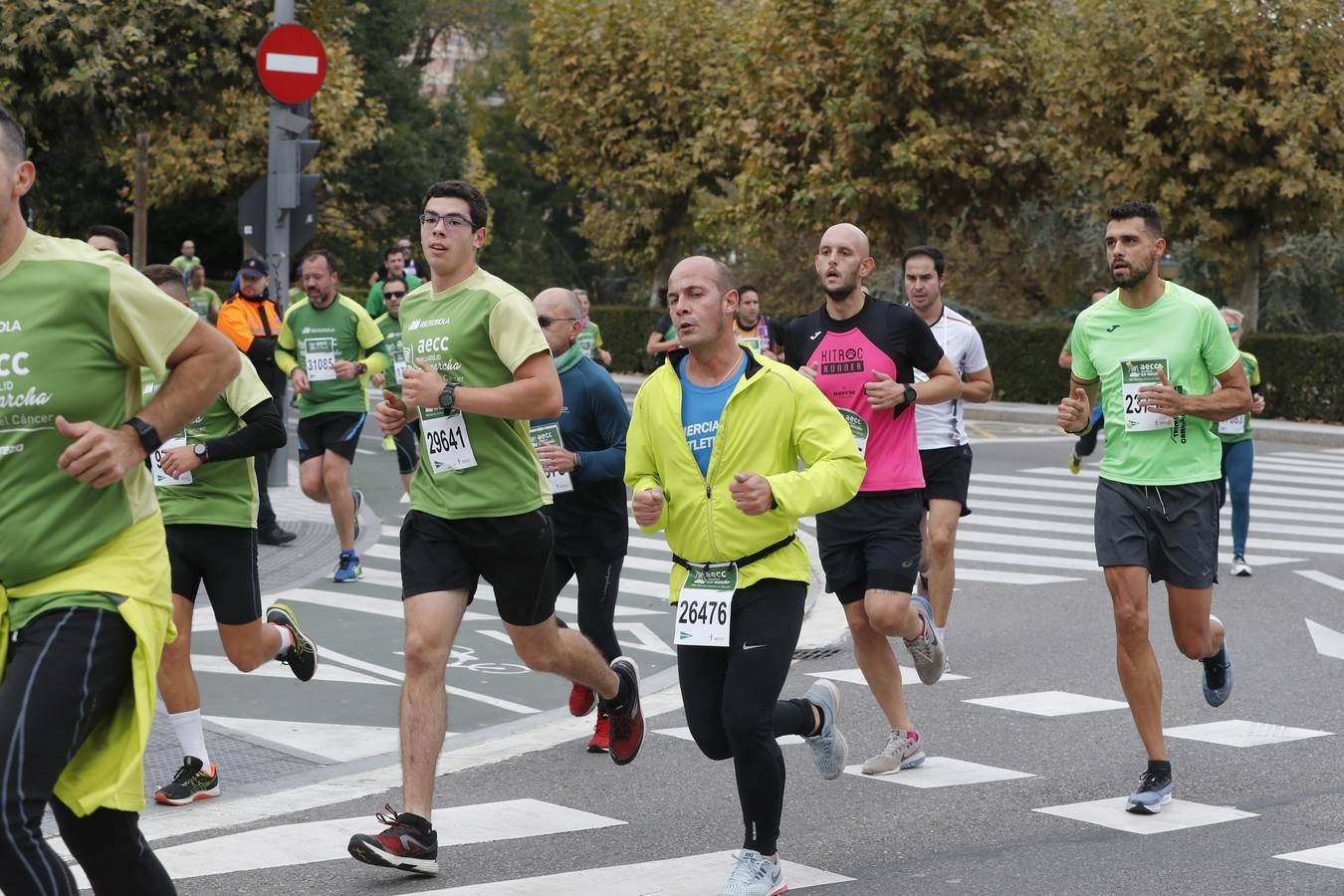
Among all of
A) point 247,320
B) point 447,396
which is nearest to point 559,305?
point 447,396

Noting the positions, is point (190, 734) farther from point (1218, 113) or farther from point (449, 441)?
point (1218, 113)

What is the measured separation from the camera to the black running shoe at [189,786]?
657 centimetres

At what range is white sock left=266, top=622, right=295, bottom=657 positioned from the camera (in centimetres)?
746

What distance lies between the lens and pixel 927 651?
7742mm

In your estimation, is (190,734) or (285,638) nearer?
(190,734)

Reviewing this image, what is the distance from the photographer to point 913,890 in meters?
5.56

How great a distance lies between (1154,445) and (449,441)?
8.26 ft

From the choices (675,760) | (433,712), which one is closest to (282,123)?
(675,760)

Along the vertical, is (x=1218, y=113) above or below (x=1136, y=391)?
above

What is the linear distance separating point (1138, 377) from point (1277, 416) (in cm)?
2446

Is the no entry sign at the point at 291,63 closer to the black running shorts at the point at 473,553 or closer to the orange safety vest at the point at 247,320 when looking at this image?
the orange safety vest at the point at 247,320

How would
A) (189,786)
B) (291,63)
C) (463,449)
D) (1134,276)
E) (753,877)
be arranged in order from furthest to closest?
1. (291,63)
2. (1134,276)
3. (189,786)
4. (463,449)
5. (753,877)

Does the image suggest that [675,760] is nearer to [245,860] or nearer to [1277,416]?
[245,860]

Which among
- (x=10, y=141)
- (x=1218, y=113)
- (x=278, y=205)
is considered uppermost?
(x=1218, y=113)
